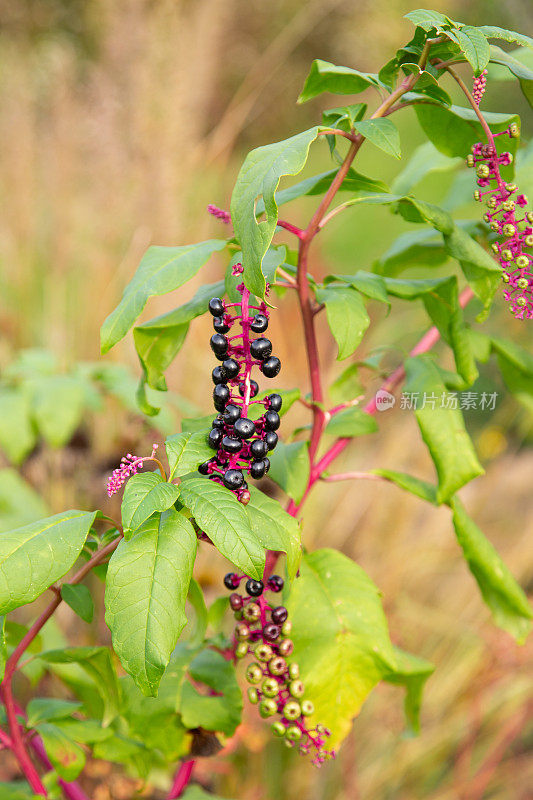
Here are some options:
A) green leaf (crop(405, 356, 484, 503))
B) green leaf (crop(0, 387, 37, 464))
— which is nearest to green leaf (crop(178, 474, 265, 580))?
green leaf (crop(405, 356, 484, 503))

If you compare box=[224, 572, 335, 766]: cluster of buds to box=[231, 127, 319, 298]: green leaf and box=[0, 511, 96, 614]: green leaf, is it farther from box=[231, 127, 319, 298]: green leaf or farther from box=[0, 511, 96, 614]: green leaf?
box=[231, 127, 319, 298]: green leaf

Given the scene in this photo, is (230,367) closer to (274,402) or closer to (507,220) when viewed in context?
(274,402)

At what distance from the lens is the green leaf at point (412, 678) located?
771 mm

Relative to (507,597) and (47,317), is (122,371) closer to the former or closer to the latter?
(507,597)

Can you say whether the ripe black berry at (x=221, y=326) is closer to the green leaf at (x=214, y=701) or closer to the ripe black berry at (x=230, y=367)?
the ripe black berry at (x=230, y=367)

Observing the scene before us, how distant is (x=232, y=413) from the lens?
51cm

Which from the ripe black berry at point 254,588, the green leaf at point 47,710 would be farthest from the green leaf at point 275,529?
the green leaf at point 47,710

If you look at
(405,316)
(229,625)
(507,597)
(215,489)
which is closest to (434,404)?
(507,597)

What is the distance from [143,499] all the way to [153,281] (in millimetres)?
204

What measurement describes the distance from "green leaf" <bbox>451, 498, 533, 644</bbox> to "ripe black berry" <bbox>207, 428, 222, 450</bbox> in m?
0.34

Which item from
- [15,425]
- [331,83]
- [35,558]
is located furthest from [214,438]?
[15,425]

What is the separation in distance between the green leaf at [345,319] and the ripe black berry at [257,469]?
0.12 meters

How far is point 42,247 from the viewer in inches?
113

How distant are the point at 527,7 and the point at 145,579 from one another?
4.86 m
